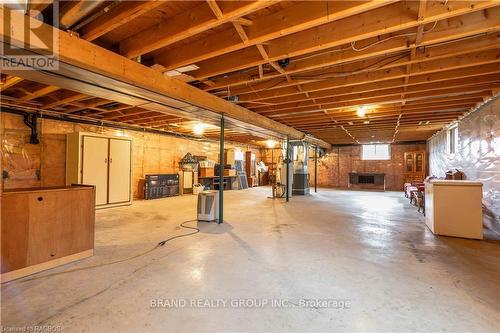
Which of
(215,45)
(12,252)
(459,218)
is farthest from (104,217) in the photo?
(459,218)

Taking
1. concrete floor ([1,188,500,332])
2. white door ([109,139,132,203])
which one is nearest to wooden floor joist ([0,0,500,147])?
white door ([109,139,132,203])

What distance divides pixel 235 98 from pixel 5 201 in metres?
3.51

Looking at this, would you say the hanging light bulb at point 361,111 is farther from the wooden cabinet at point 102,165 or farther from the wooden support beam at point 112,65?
the wooden cabinet at point 102,165

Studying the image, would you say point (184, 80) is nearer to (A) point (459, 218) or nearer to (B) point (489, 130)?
(A) point (459, 218)

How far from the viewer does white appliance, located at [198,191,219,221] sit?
15.0 feet

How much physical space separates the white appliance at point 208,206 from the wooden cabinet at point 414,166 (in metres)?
9.87

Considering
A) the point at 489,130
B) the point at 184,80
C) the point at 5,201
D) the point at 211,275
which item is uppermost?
the point at 184,80

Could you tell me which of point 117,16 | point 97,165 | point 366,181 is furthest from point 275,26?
point 366,181

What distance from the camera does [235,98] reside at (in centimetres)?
460

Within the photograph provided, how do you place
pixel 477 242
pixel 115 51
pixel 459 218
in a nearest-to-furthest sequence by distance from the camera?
1. pixel 115 51
2. pixel 477 242
3. pixel 459 218

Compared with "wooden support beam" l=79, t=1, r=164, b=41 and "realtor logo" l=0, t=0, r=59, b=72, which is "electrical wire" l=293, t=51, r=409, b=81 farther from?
"realtor logo" l=0, t=0, r=59, b=72

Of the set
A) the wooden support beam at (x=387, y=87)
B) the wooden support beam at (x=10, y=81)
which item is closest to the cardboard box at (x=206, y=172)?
the wooden support beam at (x=387, y=87)

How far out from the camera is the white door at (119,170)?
5.96 metres

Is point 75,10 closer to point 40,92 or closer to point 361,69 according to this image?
point 40,92
